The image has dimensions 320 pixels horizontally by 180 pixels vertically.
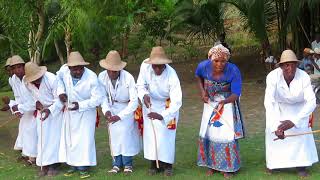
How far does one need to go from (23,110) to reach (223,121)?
2.69 metres

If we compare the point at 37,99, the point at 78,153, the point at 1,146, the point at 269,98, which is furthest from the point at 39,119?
the point at 269,98

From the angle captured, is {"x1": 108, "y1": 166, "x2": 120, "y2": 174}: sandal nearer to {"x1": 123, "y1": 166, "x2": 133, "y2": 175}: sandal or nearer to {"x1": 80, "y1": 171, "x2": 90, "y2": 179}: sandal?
{"x1": 123, "y1": 166, "x2": 133, "y2": 175}: sandal

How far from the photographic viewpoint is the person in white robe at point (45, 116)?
7.07m

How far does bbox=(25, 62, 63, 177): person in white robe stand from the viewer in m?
7.07

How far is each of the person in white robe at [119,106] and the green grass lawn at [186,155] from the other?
1.02 feet

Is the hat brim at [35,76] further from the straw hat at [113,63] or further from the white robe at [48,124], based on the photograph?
the straw hat at [113,63]

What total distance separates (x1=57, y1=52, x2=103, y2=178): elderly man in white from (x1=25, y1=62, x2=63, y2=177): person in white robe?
0.13m

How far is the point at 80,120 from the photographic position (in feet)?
23.0

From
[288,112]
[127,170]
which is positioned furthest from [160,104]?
[288,112]

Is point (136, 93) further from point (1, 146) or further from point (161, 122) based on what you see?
point (1, 146)

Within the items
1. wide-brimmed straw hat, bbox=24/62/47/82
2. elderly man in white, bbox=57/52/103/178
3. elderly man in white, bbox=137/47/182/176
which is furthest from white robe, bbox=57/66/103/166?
elderly man in white, bbox=137/47/182/176

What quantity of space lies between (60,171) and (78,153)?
49cm

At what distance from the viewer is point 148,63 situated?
6863 millimetres

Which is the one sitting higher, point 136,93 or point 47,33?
point 47,33
